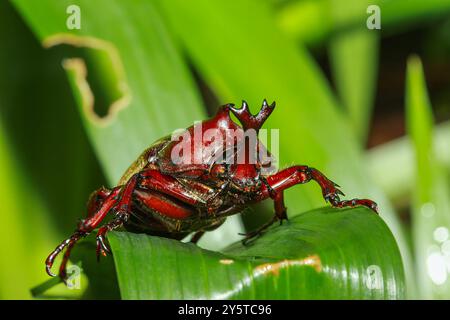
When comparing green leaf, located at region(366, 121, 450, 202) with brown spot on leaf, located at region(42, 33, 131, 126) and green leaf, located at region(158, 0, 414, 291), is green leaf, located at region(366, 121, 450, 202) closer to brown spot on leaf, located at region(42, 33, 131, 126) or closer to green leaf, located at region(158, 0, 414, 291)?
green leaf, located at region(158, 0, 414, 291)

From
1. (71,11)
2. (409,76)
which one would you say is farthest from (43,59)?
(409,76)

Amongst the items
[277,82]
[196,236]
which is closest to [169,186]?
[196,236]

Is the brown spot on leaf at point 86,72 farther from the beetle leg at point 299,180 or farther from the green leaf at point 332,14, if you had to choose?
the green leaf at point 332,14

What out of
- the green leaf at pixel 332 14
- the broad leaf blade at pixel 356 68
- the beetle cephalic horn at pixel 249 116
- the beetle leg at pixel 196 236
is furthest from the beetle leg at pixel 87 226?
the broad leaf blade at pixel 356 68

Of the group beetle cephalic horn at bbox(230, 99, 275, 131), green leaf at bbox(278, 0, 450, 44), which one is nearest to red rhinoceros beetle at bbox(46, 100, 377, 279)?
beetle cephalic horn at bbox(230, 99, 275, 131)

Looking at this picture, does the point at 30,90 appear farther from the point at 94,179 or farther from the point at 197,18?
the point at 197,18

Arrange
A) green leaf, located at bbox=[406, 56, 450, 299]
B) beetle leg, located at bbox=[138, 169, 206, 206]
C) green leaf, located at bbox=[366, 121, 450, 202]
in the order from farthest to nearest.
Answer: green leaf, located at bbox=[366, 121, 450, 202], green leaf, located at bbox=[406, 56, 450, 299], beetle leg, located at bbox=[138, 169, 206, 206]

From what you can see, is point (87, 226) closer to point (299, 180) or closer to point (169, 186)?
point (169, 186)
